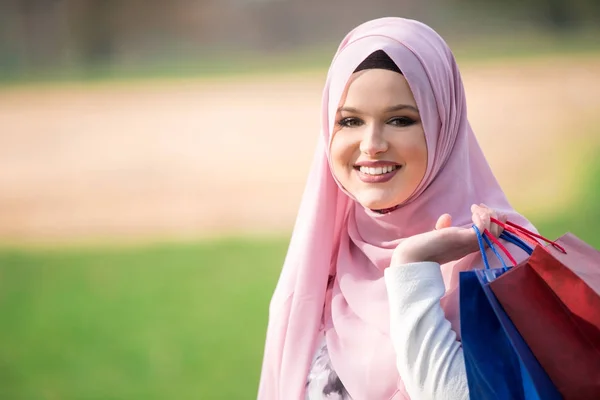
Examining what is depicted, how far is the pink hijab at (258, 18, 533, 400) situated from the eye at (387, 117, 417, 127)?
0.9 inches

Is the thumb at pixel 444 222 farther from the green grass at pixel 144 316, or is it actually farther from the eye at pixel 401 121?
the green grass at pixel 144 316

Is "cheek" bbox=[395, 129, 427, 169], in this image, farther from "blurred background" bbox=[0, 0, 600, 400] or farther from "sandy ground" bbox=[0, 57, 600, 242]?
"sandy ground" bbox=[0, 57, 600, 242]

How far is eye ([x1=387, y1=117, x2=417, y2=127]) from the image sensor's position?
1165 millimetres

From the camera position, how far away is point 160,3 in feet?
13.4

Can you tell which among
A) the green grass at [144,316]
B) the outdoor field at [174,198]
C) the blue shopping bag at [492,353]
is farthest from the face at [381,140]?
the outdoor field at [174,198]

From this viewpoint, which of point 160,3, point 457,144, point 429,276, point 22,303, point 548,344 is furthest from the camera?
point 160,3

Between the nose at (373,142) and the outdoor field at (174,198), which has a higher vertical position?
the nose at (373,142)

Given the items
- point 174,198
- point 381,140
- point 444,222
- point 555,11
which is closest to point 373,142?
point 381,140

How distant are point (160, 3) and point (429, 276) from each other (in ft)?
11.0

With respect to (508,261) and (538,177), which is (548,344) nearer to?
(508,261)

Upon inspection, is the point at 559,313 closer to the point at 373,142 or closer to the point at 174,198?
the point at 373,142

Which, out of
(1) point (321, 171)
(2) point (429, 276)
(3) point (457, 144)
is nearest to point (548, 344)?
(2) point (429, 276)

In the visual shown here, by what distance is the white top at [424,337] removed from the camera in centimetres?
100

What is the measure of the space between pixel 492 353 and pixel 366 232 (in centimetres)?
35
